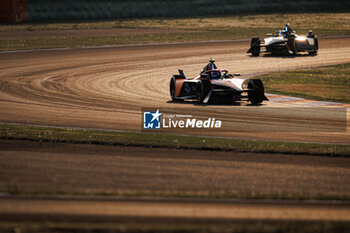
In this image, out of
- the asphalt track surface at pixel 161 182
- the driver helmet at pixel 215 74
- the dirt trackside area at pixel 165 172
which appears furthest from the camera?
the driver helmet at pixel 215 74

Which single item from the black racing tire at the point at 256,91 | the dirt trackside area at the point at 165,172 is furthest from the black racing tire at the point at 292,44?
the dirt trackside area at the point at 165,172

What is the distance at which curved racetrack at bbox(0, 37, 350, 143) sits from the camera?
616 inches

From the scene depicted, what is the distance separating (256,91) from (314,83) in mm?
6367

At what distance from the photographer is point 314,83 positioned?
22.9 meters

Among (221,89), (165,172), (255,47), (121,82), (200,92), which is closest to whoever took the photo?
(165,172)

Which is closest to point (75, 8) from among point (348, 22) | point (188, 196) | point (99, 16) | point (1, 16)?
point (99, 16)

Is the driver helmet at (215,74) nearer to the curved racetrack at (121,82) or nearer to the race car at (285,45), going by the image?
the curved racetrack at (121,82)

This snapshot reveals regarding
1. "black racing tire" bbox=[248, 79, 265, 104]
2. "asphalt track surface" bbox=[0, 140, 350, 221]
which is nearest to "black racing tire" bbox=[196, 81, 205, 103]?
"black racing tire" bbox=[248, 79, 265, 104]

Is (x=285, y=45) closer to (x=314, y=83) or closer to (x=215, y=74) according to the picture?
(x=314, y=83)

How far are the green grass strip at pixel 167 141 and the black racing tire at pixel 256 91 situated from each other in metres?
4.89

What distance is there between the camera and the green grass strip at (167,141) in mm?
12031

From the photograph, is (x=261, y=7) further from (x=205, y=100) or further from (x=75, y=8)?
(x=205, y=100)

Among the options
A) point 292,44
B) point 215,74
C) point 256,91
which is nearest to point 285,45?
point 292,44

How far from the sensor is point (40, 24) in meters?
48.8
